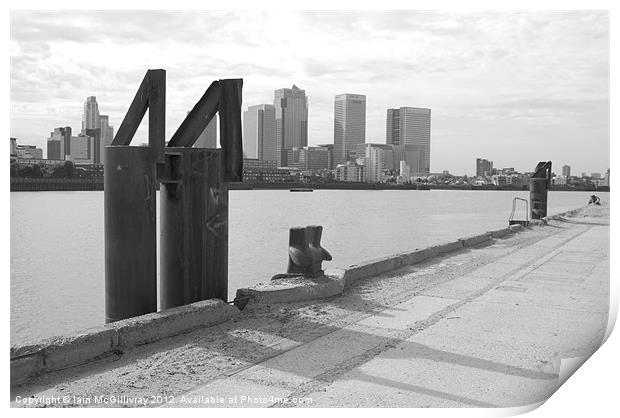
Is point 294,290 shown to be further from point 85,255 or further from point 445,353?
point 85,255

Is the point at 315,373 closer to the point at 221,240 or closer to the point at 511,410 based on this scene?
the point at 511,410

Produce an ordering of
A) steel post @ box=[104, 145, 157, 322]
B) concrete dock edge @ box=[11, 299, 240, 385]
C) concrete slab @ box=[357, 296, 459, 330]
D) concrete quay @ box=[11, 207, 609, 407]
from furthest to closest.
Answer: concrete slab @ box=[357, 296, 459, 330]
steel post @ box=[104, 145, 157, 322]
concrete dock edge @ box=[11, 299, 240, 385]
concrete quay @ box=[11, 207, 609, 407]

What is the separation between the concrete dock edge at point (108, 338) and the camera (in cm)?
500

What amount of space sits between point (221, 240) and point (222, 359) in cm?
203

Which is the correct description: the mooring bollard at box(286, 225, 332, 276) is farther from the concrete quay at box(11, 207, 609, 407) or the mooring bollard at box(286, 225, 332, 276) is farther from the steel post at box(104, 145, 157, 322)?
the steel post at box(104, 145, 157, 322)

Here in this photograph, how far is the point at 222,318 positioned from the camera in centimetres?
692

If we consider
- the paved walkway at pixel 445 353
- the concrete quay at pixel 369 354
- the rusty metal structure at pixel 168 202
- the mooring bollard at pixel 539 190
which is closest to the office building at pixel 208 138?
the rusty metal structure at pixel 168 202

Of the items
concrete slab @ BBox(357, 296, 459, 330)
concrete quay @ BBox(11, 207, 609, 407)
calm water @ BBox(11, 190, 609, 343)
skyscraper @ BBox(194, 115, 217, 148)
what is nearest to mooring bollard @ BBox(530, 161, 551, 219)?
calm water @ BBox(11, 190, 609, 343)

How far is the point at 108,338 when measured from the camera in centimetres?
561

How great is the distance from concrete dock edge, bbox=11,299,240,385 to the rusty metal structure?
0.52 meters

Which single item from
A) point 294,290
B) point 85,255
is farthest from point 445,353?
point 85,255

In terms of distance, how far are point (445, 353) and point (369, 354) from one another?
0.73 meters

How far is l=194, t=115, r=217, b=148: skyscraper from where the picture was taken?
7527 millimetres

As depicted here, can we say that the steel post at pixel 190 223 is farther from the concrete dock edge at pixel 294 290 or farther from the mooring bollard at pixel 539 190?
the mooring bollard at pixel 539 190
